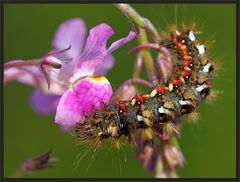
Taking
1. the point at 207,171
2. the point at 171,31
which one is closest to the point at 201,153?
the point at 207,171

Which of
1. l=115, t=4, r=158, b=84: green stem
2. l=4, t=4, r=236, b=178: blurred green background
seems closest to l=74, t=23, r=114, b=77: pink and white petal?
l=115, t=4, r=158, b=84: green stem

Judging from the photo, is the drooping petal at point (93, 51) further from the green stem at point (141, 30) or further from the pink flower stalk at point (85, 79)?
the green stem at point (141, 30)

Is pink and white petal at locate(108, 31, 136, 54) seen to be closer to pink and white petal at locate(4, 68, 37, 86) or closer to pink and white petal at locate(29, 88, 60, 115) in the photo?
pink and white petal at locate(4, 68, 37, 86)

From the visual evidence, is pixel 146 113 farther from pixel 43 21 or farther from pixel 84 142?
pixel 43 21

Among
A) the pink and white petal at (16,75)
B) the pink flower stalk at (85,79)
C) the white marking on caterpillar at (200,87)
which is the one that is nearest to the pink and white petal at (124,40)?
the pink flower stalk at (85,79)

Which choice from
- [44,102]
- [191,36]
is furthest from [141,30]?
[44,102]
